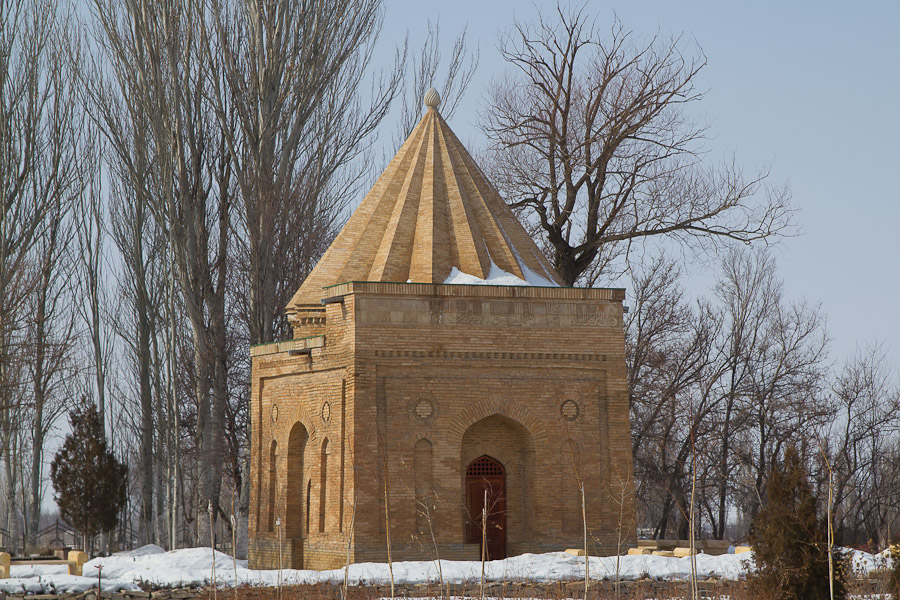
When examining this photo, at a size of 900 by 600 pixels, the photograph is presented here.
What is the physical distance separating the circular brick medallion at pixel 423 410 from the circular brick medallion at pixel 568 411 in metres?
2.12

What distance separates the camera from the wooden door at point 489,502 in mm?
17375

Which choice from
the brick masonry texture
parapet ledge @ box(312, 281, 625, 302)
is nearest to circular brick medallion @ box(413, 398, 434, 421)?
the brick masonry texture

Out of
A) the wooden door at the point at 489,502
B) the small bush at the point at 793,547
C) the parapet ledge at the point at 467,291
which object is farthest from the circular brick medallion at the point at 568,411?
the small bush at the point at 793,547

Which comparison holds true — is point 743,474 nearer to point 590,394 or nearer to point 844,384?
point 844,384

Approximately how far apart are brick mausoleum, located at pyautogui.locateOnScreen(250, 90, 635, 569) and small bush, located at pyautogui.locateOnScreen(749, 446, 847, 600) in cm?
520

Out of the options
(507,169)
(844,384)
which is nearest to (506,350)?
(507,169)

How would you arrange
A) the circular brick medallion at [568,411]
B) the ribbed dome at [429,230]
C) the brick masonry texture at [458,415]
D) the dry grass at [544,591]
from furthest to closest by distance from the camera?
the ribbed dome at [429,230], the circular brick medallion at [568,411], the brick masonry texture at [458,415], the dry grass at [544,591]

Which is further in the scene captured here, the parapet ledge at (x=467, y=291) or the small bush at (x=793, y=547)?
the parapet ledge at (x=467, y=291)

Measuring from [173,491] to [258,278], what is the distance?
1116 cm

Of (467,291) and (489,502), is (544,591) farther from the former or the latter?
(467,291)

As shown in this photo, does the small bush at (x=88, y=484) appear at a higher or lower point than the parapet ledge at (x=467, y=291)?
lower

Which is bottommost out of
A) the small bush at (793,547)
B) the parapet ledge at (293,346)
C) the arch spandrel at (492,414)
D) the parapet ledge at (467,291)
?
the small bush at (793,547)

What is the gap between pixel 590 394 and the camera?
1780cm

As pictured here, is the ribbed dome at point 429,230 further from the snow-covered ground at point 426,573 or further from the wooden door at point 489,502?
the snow-covered ground at point 426,573
